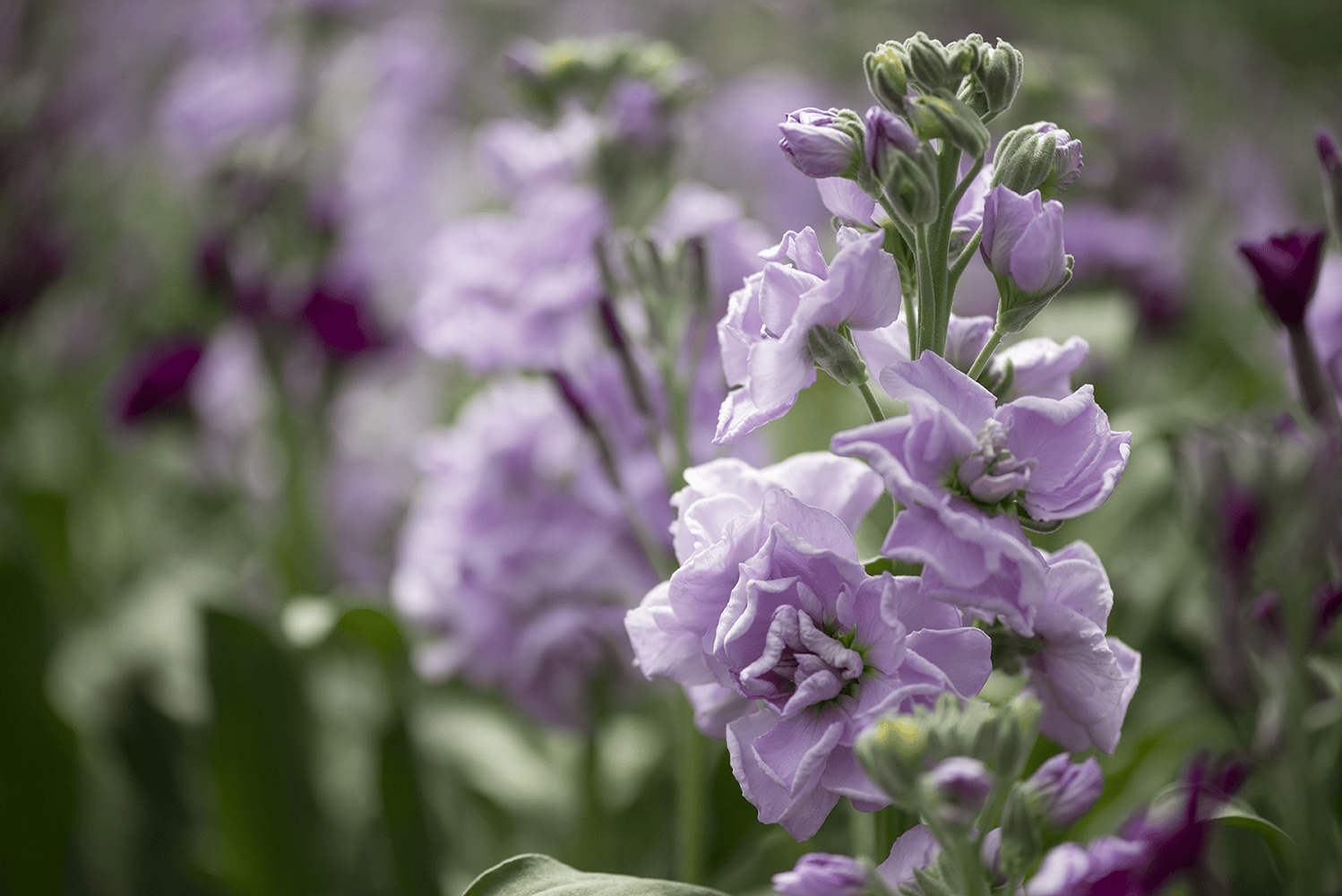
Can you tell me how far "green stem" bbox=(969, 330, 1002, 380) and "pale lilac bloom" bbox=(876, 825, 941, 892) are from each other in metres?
0.18

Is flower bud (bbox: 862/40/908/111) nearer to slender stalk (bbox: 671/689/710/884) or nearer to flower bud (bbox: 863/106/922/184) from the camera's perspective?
flower bud (bbox: 863/106/922/184)

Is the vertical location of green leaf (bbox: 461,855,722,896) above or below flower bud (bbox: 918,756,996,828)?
below

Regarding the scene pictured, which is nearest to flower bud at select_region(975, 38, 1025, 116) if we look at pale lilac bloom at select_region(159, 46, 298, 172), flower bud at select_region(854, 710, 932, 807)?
flower bud at select_region(854, 710, 932, 807)

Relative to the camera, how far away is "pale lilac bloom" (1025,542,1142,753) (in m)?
0.38

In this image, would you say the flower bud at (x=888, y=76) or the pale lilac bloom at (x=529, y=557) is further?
the pale lilac bloom at (x=529, y=557)

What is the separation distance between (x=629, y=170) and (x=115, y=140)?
6.64 feet

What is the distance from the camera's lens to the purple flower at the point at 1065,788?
1.26ft

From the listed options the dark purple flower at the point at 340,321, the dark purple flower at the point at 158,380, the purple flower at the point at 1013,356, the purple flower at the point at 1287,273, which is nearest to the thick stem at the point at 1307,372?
the purple flower at the point at 1287,273

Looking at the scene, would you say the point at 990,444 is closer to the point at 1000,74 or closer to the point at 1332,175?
the point at 1000,74

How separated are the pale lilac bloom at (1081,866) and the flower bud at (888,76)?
0.29 metres

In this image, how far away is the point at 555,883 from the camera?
0.43 m

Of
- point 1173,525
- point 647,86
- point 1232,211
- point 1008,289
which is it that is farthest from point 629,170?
point 1232,211

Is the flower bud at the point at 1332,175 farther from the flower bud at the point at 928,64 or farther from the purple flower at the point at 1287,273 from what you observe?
the flower bud at the point at 928,64

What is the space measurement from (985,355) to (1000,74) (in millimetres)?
114
